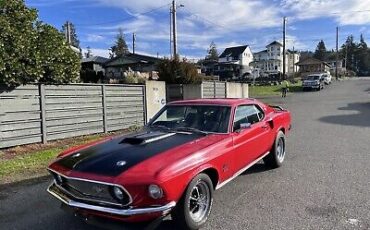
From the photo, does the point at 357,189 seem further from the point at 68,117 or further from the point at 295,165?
the point at 68,117

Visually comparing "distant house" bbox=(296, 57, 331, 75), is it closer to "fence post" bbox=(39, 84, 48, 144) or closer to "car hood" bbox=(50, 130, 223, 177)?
"fence post" bbox=(39, 84, 48, 144)

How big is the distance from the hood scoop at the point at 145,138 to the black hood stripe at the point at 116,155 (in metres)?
0.03

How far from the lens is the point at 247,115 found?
6.11 m

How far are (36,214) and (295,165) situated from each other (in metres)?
4.80

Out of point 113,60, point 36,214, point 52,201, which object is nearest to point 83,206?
point 36,214

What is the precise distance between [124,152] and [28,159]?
16.6 feet

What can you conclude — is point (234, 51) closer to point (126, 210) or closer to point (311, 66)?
point (311, 66)

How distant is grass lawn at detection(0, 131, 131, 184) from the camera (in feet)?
23.7

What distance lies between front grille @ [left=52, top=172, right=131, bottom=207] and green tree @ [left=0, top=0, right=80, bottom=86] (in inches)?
235

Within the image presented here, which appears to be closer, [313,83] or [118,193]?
[118,193]

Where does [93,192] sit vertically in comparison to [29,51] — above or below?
below

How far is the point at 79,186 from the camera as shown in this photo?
3.98 meters

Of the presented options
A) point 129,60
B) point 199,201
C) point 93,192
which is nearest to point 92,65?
point 129,60

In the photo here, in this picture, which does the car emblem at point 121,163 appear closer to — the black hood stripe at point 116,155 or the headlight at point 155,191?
the black hood stripe at point 116,155
